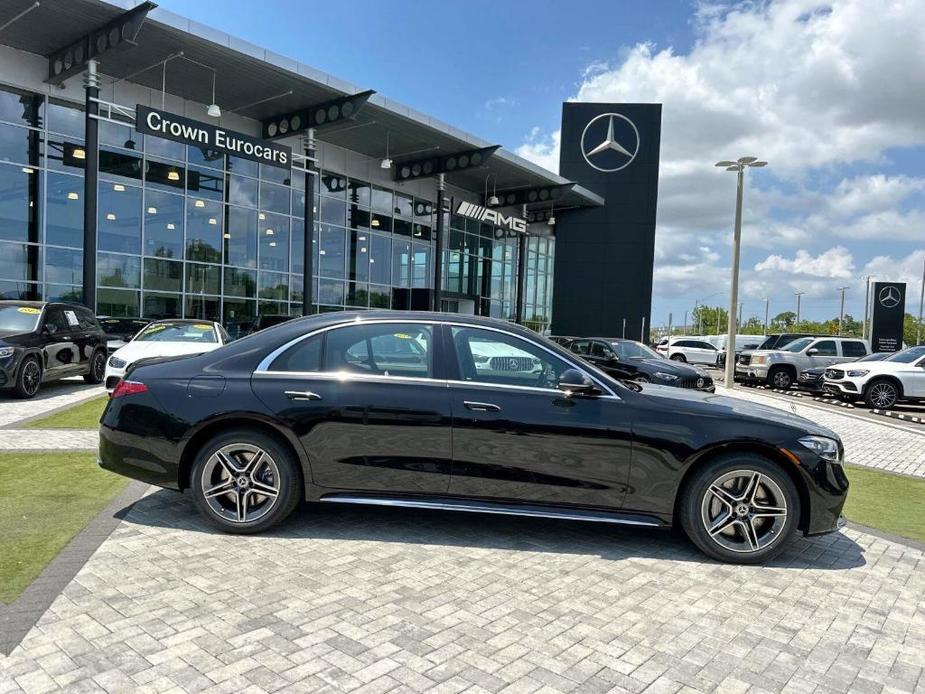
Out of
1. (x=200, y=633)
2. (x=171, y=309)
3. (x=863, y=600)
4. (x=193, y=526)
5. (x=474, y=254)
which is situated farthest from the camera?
(x=474, y=254)

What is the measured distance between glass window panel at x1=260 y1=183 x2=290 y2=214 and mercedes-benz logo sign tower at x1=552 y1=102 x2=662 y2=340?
821 inches

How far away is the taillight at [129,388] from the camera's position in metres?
4.43

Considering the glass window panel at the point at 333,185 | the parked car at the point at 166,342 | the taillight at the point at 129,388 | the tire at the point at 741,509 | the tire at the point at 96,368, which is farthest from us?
the glass window panel at the point at 333,185

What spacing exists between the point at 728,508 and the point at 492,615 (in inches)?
74.3

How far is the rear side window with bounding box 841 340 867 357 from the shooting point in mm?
20156

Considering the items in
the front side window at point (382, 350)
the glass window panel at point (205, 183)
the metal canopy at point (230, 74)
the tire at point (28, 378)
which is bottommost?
the tire at point (28, 378)

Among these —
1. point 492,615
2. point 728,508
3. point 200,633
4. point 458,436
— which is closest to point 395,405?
point 458,436

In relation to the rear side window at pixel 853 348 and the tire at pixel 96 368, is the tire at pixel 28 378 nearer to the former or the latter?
the tire at pixel 96 368

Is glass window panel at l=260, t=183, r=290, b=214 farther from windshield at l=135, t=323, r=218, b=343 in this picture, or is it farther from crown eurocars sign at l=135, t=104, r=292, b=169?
windshield at l=135, t=323, r=218, b=343

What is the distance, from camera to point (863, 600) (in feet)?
12.1

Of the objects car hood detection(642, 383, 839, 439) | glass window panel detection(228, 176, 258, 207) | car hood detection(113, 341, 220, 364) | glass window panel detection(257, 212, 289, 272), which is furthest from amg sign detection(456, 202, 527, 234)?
car hood detection(642, 383, 839, 439)

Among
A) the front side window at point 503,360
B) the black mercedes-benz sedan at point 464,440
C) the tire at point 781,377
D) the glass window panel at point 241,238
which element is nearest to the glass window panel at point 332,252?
the glass window panel at point 241,238

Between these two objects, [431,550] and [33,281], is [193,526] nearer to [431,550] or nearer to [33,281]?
[431,550]

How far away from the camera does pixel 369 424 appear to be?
4.24 metres
